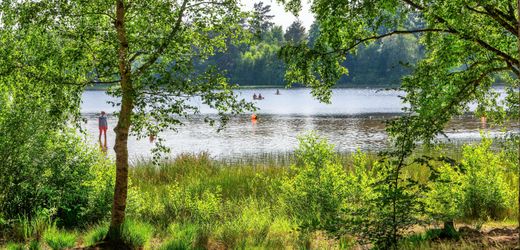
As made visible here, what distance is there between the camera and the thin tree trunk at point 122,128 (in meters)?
8.45

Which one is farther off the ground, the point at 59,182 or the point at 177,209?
the point at 59,182

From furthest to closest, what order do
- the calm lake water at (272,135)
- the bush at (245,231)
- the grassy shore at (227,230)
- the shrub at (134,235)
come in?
the calm lake water at (272,135) < the bush at (245,231) < the shrub at (134,235) < the grassy shore at (227,230)

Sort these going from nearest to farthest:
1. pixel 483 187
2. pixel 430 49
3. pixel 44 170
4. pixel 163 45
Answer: pixel 163 45 < pixel 430 49 < pixel 44 170 < pixel 483 187

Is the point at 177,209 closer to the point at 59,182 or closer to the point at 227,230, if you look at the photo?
the point at 59,182

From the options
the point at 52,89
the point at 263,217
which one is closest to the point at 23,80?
the point at 52,89

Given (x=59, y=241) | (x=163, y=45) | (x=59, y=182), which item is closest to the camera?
(x=163, y=45)

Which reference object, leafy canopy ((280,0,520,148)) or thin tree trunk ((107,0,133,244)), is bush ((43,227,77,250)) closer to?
thin tree trunk ((107,0,133,244))

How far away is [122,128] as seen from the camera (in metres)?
8.94

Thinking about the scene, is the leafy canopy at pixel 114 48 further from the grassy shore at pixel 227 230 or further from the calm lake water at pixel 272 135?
the calm lake water at pixel 272 135

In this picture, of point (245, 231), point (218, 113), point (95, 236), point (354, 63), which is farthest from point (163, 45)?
point (354, 63)

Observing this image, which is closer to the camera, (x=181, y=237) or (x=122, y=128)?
(x=122, y=128)

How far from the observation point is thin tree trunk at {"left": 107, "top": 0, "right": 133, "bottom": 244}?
845cm

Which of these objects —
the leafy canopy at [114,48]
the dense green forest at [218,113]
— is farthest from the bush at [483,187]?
the leafy canopy at [114,48]

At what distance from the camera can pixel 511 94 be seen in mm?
10359
